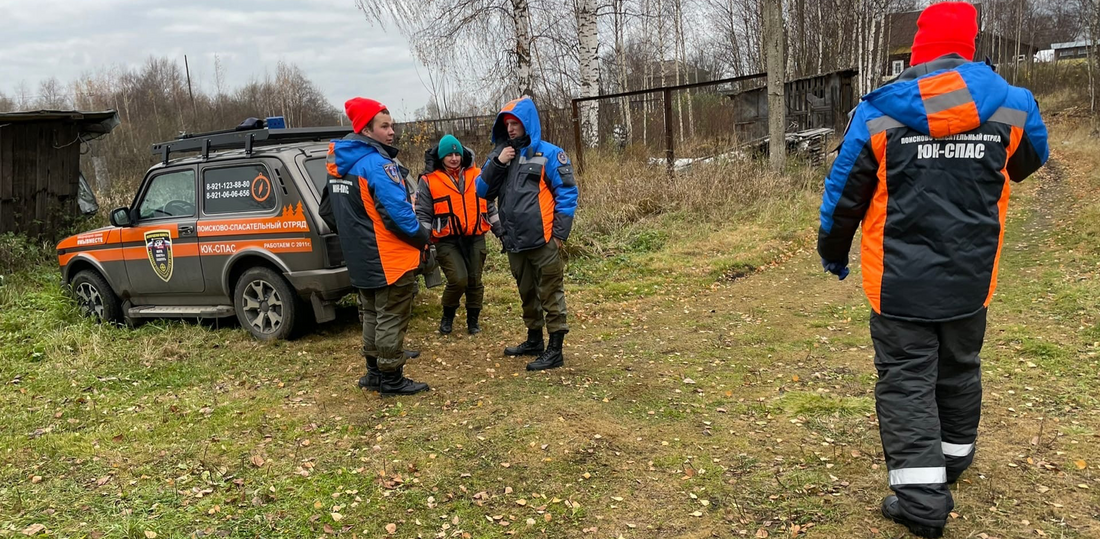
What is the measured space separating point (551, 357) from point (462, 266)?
4.74ft

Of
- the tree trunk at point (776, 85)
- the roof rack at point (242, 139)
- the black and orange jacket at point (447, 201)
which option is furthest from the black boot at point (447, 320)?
the tree trunk at point (776, 85)

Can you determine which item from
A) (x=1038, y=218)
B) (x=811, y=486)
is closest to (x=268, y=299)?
(x=811, y=486)

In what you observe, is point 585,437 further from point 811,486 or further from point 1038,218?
point 1038,218

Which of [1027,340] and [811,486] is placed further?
[1027,340]

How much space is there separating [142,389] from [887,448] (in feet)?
16.2

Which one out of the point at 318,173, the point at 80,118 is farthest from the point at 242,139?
the point at 80,118

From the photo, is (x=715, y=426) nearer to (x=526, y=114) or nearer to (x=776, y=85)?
(x=526, y=114)

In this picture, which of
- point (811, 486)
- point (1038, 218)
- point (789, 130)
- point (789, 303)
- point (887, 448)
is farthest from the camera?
point (789, 130)

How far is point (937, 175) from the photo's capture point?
106 inches

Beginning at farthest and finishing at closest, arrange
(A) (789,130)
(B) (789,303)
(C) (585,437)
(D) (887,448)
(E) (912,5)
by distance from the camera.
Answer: (E) (912,5)
(A) (789,130)
(B) (789,303)
(C) (585,437)
(D) (887,448)

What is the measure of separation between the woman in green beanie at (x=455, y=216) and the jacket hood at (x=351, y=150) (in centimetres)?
141

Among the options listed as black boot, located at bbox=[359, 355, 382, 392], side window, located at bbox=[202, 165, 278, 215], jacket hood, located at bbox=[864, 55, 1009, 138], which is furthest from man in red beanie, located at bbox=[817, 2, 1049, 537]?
side window, located at bbox=[202, 165, 278, 215]

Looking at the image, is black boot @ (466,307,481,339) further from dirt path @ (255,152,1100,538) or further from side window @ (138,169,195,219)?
side window @ (138,169,195,219)

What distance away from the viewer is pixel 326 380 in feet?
17.6
